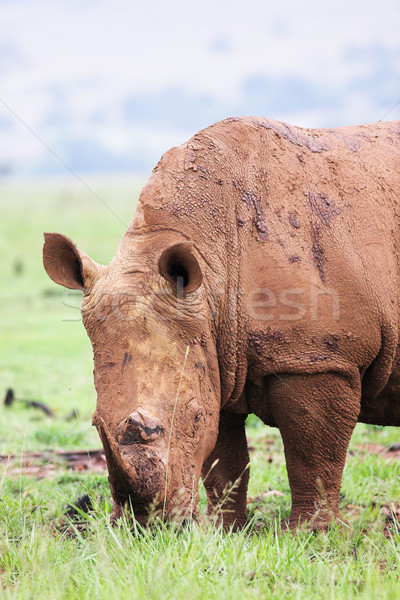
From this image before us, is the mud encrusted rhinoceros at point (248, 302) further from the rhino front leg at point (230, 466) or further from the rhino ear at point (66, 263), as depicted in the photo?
the rhino front leg at point (230, 466)

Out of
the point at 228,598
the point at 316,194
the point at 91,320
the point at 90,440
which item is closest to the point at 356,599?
the point at 228,598

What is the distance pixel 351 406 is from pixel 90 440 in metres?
4.45

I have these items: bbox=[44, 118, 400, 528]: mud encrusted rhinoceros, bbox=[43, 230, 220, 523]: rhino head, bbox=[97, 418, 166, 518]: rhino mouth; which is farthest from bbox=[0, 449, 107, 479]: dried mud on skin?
bbox=[97, 418, 166, 518]: rhino mouth

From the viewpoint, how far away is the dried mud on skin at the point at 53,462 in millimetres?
6691

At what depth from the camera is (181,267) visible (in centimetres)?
425

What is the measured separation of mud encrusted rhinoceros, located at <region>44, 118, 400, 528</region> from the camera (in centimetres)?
410

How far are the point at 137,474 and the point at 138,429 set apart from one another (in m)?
0.22

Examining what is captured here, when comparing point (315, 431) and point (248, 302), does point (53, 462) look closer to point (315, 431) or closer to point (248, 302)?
point (315, 431)

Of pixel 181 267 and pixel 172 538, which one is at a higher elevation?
pixel 181 267

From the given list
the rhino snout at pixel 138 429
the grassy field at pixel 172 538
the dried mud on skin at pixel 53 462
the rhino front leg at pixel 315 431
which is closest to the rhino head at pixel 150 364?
the rhino snout at pixel 138 429

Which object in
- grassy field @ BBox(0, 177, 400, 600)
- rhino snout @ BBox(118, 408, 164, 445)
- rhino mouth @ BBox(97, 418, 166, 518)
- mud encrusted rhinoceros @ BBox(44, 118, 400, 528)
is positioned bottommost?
grassy field @ BBox(0, 177, 400, 600)

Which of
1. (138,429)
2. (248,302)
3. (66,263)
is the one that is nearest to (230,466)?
(248,302)

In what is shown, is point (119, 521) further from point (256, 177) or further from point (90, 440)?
point (90, 440)

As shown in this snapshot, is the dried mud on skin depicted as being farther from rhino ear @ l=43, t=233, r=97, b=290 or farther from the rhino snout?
the rhino snout
